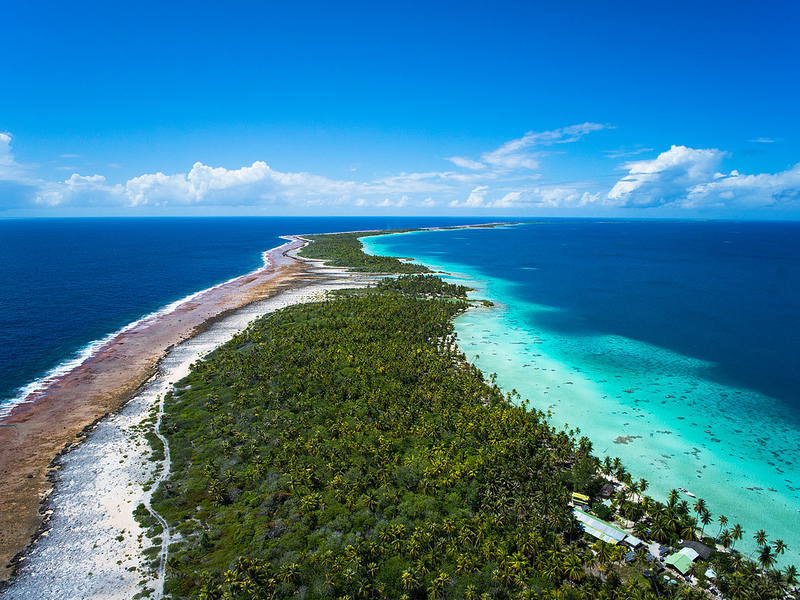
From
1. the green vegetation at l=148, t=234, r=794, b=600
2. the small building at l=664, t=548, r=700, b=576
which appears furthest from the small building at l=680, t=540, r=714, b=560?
the green vegetation at l=148, t=234, r=794, b=600

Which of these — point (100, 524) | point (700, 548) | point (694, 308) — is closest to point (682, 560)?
point (700, 548)

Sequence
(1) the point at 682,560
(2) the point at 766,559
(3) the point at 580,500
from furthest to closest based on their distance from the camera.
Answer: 1. (3) the point at 580,500
2. (1) the point at 682,560
3. (2) the point at 766,559

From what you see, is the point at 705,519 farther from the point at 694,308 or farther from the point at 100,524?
→ the point at 694,308

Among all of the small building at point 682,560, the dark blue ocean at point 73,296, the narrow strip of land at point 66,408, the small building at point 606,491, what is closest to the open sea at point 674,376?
the small building at point 606,491

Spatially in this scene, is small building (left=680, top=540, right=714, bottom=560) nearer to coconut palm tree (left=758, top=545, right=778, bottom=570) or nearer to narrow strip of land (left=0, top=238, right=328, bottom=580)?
coconut palm tree (left=758, top=545, right=778, bottom=570)

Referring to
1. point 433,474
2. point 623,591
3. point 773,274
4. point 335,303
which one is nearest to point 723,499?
point 623,591

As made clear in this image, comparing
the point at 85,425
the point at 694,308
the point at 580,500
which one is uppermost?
the point at 694,308
